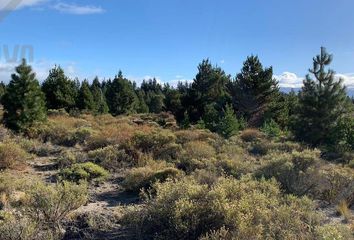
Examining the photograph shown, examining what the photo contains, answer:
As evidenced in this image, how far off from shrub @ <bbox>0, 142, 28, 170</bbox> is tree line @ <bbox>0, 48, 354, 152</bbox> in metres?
7.22

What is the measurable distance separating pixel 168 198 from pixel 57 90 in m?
28.6

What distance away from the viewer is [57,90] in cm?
3278

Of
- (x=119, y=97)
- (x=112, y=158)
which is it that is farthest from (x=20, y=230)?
(x=119, y=97)

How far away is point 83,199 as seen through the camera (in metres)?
6.17

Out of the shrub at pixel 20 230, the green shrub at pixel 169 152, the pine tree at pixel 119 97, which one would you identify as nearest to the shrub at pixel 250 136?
the green shrub at pixel 169 152

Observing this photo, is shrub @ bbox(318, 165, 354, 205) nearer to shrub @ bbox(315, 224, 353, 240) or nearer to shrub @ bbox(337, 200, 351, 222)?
shrub @ bbox(337, 200, 351, 222)

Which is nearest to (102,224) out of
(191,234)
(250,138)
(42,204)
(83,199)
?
(83,199)

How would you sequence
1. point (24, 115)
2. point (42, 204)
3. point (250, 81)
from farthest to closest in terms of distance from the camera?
point (250, 81) < point (24, 115) < point (42, 204)

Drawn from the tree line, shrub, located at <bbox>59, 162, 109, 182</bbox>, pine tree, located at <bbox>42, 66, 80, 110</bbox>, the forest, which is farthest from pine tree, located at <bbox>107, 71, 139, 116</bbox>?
shrub, located at <bbox>59, 162, 109, 182</bbox>

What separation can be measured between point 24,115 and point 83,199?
500 inches

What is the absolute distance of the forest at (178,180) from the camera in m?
5.59

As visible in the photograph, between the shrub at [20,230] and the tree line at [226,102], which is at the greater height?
the tree line at [226,102]

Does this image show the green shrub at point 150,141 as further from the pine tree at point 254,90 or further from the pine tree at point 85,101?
the pine tree at point 85,101

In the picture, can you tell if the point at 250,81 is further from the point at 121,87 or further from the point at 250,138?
the point at 121,87
